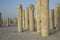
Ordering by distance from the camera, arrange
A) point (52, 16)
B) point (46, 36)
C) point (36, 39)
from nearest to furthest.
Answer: point (36, 39) < point (46, 36) < point (52, 16)

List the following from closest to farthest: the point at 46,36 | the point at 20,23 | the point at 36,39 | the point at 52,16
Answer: the point at 36,39 < the point at 46,36 < the point at 20,23 < the point at 52,16

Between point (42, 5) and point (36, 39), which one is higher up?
point (42, 5)

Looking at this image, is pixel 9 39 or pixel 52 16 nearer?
pixel 9 39

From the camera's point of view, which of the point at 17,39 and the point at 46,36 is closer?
the point at 17,39

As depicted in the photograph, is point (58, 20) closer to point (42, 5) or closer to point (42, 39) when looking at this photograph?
point (42, 5)

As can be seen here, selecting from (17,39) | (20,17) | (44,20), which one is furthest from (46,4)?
(20,17)

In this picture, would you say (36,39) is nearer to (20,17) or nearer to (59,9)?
(20,17)

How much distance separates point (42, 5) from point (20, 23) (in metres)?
5.20

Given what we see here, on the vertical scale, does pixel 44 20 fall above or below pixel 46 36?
above

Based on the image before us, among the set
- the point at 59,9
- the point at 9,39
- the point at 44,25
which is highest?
the point at 59,9

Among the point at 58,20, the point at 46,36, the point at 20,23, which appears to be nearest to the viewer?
the point at 46,36

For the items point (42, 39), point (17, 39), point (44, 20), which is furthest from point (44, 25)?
point (17, 39)

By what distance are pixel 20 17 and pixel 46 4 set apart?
5.24m

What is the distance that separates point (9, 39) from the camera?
12305 mm
